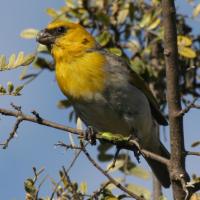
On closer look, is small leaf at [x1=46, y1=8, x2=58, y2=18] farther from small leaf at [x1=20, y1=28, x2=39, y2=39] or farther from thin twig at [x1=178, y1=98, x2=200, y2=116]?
thin twig at [x1=178, y1=98, x2=200, y2=116]

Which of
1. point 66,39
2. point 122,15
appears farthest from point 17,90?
point 66,39

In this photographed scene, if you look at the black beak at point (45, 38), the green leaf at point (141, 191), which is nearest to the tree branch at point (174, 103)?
the green leaf at point (141, 191)

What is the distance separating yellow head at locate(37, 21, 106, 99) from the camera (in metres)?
3.91

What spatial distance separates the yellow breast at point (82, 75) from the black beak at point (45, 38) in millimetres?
167

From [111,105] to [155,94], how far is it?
1.04 feet

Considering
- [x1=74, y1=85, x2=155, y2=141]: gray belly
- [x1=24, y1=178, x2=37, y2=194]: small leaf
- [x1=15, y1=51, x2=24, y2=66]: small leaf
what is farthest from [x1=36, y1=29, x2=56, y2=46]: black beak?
[x1=24, y1=178, x2=37, y2=194]: small leaf

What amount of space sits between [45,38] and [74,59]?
0.84 feet

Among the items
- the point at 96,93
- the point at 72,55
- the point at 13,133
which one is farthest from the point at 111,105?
the point at 13,133

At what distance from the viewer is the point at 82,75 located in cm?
398

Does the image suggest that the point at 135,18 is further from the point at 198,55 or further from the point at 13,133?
the point at 13,133

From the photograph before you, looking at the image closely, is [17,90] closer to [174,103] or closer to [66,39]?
[174,103]

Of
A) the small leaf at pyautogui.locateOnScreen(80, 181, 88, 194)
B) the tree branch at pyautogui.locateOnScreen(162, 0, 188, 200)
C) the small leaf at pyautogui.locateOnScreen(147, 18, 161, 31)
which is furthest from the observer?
the small leaf at pyautogui.locateOnScreen(147, 18, 161, 31)

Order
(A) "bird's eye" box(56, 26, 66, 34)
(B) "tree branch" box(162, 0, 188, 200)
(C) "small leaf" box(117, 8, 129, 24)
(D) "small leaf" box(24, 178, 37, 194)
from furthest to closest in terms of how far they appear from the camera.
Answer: (A) "bird's eye" box(56, 26, 66, 34) → (C) "small leaf" box(117, 8, 129, 24) → (B) "tree branch" box(162, 0, 188, 200) → (D) "small leaf" box(24, 178, 37, 194)

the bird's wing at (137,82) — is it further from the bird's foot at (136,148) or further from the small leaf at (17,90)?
the small leaf at (17,90)
